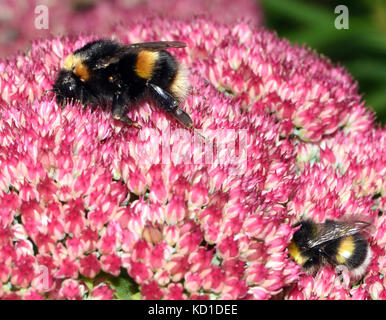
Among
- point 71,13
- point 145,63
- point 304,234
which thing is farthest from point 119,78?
point 71,13

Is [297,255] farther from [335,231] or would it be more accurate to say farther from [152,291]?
A: [152,291]

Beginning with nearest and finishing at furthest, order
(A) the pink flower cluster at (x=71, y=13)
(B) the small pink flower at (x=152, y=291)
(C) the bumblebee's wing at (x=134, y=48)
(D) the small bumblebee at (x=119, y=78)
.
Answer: (B) the small pink flower at (x=152, y=291) → (C) the bumblebee's wing at (x=134, y=48) → (D) the small bumblebee at (x=119, y=78) → (A) the pink flower cluster at (x=71, y=13)

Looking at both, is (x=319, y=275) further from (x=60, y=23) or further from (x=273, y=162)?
(x=60, y=23)

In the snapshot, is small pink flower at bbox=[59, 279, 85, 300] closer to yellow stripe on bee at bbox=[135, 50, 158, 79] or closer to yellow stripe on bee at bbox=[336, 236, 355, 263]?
yellow stripe on bee at bbox=[135, 50, 158, 79]

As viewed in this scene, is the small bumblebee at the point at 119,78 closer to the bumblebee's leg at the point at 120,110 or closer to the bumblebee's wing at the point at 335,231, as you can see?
the bumblebee's leg at the point at 120,110

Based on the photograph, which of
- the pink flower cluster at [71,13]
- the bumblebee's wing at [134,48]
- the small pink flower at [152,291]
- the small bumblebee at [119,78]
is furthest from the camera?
the pink flower cluster at [71,13]

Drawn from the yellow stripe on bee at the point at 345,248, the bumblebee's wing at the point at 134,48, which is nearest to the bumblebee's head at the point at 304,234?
the yellow stripe on bee at the point at 345,248
